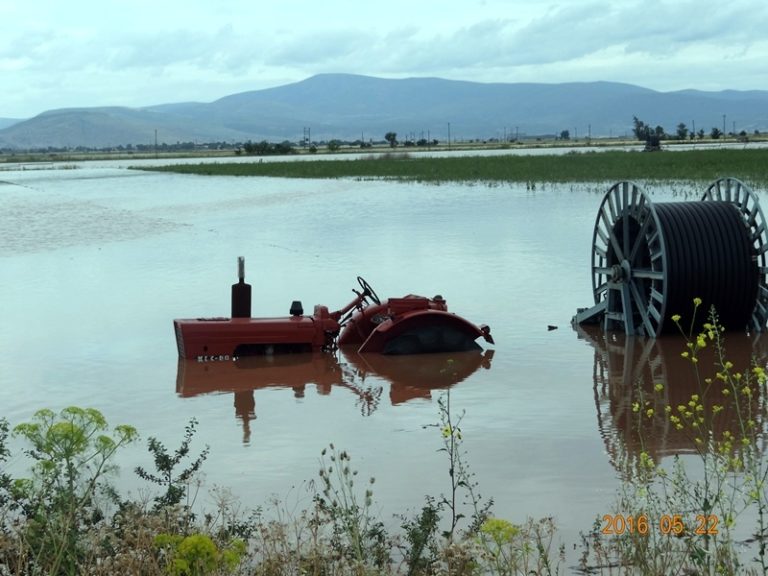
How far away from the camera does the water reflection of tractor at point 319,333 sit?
44.5 feet

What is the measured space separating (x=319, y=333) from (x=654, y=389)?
4208mm

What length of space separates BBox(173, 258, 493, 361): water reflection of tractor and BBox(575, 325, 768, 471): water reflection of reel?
Result: 165cm

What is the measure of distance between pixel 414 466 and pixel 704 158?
57952 millimetres

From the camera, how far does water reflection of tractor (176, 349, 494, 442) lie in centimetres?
1200

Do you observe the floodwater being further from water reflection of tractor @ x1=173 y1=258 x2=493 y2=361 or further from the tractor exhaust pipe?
the tractor exhaust pipe

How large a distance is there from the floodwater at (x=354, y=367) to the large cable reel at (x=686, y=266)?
1.33 ft

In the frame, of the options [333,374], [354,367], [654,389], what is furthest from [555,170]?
[654,389]

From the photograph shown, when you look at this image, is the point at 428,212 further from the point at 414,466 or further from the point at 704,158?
the point at 704,158

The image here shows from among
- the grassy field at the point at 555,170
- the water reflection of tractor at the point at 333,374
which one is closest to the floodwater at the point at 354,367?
the water reflection of tractor at the point at 333,374

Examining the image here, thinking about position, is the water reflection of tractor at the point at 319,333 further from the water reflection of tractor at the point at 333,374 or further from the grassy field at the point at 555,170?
the grassy field at the point at 555,170

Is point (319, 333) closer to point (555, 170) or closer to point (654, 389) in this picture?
point (654, 389)

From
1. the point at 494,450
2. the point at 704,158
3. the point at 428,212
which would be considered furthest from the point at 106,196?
the point at 494,450

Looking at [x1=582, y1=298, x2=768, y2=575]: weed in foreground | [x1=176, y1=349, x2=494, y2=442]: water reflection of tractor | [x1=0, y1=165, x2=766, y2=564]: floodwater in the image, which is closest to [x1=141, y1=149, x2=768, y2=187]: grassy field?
[x1=0, y1=165, x2=766, y2=564]: floodwater

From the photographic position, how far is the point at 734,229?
13.8 metres
